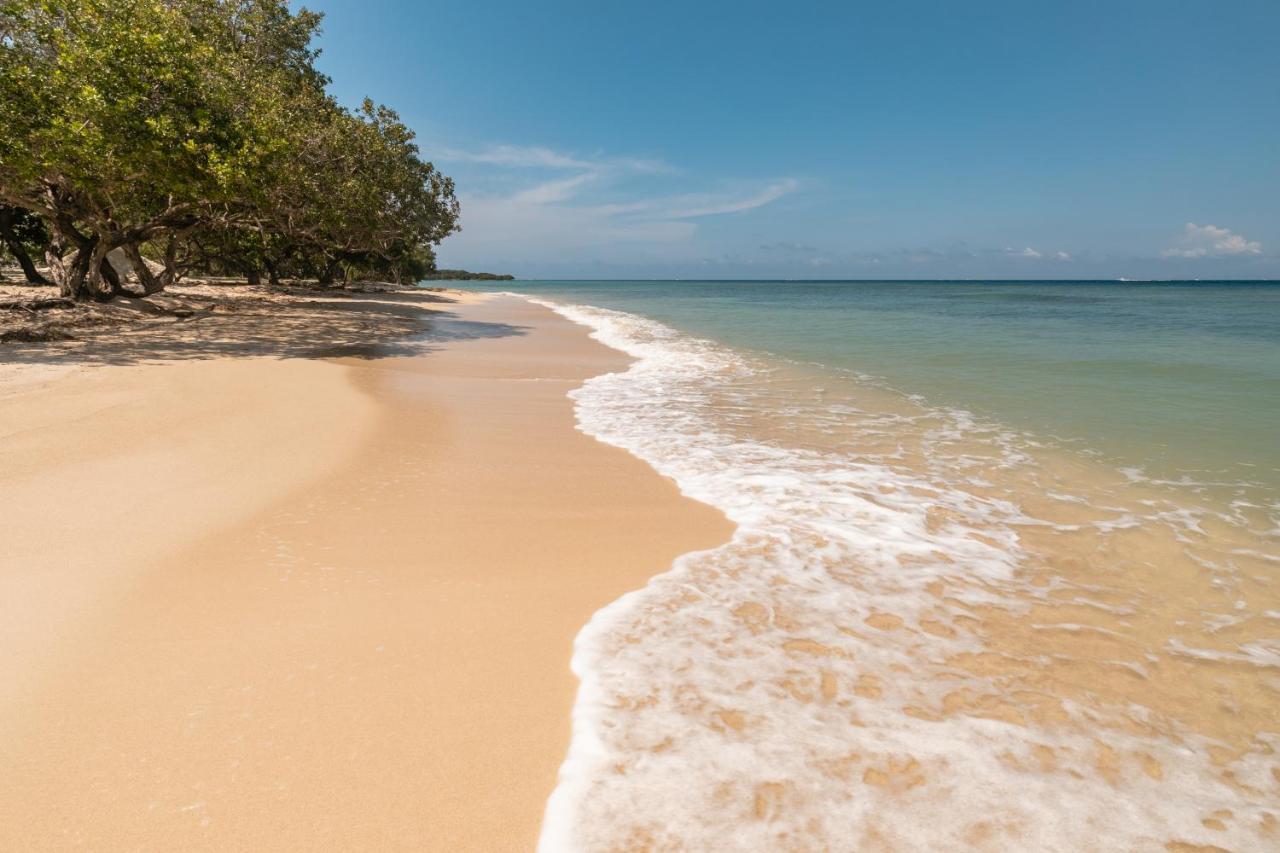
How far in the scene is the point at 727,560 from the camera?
4211 millimetres

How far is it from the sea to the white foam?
1 cm

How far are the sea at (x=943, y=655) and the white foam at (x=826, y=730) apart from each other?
0.01m

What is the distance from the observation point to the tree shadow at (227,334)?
11.3 m

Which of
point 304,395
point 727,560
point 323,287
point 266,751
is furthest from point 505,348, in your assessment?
point 323,287

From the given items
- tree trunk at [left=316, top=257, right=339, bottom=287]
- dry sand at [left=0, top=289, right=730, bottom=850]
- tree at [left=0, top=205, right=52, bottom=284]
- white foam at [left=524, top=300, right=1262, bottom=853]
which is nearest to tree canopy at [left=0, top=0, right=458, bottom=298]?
tree at [left=0, top=205, right=52, bottom=284]

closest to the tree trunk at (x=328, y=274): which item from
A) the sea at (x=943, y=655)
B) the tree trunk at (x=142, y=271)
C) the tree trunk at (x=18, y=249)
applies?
the tree trunk at (x=18, y=249)

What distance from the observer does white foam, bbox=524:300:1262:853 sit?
7.05 ft

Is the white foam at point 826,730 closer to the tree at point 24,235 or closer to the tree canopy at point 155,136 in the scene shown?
the tree canopy at point 155,136

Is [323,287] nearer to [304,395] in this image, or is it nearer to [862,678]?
[304,395]

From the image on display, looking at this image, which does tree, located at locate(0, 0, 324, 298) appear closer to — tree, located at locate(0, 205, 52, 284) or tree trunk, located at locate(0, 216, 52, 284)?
tree trunk, located at locate(0, 216, 52, 284)

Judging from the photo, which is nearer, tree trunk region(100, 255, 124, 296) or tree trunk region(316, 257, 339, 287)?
tree trunk region(100, 255, 124, 296)

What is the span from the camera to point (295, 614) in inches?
127

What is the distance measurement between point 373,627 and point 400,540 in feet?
3.71

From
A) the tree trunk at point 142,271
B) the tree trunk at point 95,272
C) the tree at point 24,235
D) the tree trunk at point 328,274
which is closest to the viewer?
the tree trunk at point 95,272
